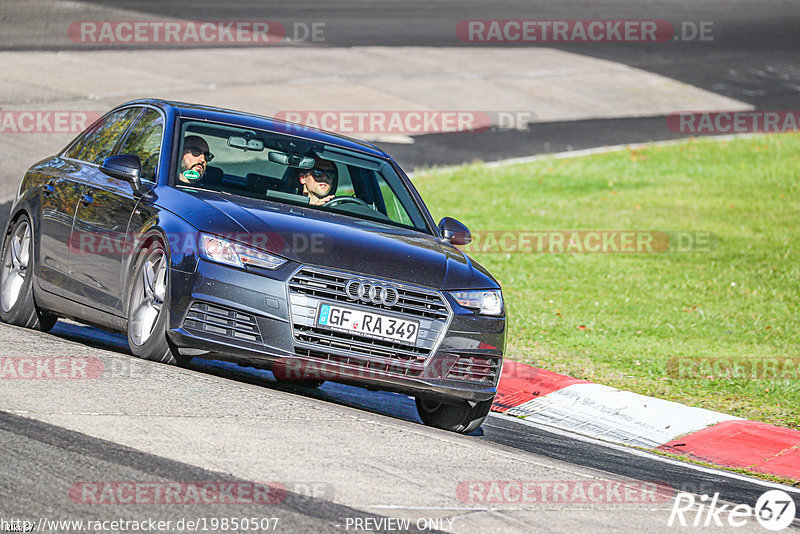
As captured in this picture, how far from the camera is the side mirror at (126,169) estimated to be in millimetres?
7348

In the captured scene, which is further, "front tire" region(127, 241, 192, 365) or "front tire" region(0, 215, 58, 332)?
"front tire" region(0, 215, 58, 332)

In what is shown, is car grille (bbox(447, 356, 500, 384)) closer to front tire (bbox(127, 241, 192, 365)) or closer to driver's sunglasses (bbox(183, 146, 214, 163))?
front tire (bbox(127, 241, 192, 365))

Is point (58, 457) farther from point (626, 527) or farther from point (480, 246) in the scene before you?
point (480, 246)

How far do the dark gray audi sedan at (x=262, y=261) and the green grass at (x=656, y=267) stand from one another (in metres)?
2.84

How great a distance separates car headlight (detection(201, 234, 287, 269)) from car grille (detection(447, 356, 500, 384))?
1.20 metres

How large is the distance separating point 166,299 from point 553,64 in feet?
82.8

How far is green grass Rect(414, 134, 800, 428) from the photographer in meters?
10.3

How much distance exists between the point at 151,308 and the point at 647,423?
370 cm

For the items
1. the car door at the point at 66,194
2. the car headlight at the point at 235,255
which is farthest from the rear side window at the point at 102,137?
the car headlight at the point at 235,255

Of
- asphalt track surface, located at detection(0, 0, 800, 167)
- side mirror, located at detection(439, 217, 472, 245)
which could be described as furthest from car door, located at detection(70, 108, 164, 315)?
asphalt track surface, located at detection(0, 0, 800, 167)

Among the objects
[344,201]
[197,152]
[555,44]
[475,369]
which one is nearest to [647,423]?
[475,369]

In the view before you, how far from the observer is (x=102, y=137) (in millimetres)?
8680

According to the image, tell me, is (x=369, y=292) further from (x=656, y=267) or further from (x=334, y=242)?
(x=656, y=267)

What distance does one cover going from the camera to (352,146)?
27.9ft
